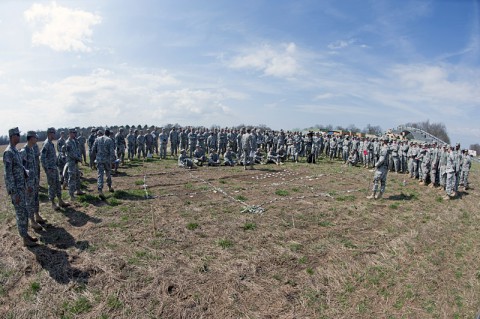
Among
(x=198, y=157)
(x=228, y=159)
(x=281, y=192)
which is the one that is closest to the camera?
(x=281, y=192)

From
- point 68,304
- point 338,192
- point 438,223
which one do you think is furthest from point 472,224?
point 68,304

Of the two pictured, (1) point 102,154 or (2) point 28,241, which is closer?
(2) point 28,241

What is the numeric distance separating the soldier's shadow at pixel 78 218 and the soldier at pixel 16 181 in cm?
157

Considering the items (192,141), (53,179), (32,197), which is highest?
(192,141)

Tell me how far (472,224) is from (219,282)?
973cm

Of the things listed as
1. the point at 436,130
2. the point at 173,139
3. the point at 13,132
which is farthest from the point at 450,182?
the point at 436,130

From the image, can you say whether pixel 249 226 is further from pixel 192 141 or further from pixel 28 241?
pixel 192 141

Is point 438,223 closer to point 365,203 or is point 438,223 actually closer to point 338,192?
point 365,203

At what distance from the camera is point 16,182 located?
262 inches

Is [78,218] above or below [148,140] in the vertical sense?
below

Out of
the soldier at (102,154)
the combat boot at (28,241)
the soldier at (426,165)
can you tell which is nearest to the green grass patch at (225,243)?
the combat boot at (28,241)

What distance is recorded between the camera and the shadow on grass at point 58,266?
5730mm

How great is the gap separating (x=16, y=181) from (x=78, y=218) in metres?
2.49

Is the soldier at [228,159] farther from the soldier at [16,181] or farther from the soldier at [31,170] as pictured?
the soldier at [16,181]
